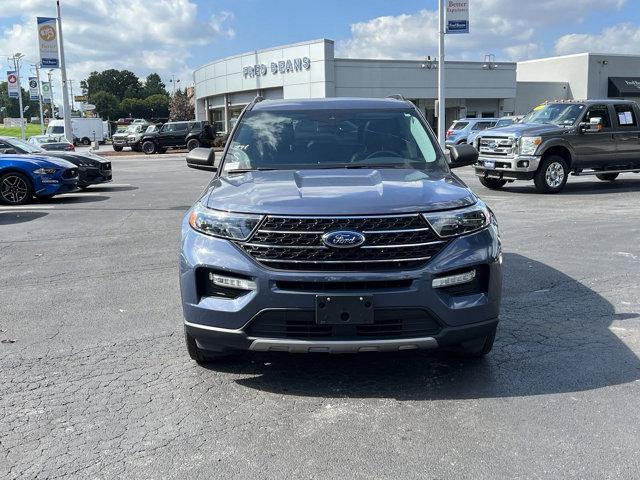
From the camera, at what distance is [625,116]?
14.7m

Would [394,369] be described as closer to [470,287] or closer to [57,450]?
[470,287]

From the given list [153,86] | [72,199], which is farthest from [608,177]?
[153,86]

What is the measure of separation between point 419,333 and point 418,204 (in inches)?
29.9

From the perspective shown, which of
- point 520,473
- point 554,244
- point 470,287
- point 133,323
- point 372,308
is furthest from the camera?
point 554,244

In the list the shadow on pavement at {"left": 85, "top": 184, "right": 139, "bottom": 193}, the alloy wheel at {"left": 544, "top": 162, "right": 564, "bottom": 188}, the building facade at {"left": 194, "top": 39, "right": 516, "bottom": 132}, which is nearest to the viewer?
the alloy wheel at {"left": 544, "top": 162, "right": 564, "bottom": 188}

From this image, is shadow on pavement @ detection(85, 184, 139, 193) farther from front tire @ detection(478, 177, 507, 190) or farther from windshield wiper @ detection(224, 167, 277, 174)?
windshield wiper @ detection(224, 167, 277, 174)

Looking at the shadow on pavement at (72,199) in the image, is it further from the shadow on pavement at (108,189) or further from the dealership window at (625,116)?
the dealership window at (625,116)

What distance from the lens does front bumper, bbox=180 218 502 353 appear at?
347cm

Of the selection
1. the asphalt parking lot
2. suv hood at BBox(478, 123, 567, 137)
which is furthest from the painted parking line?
suv hood at BBox(478, 123, 567, 137)

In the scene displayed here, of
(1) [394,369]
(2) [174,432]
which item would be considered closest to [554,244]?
(1) [394,369]

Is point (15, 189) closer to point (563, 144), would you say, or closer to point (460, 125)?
point (563, 144)

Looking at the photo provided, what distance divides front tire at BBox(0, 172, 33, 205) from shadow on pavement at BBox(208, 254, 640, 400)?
10843 mm

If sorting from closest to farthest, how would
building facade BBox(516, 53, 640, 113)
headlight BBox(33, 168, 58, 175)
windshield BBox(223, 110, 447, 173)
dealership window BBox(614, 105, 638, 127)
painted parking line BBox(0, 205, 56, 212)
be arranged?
windshield BBox(223, 110, 447, 173) → painted parking line BBox(0, 205, 56, 212) → headlight BBox(33, 168, 58, 175) → dealership window BBox(614, 105, 638, 127) → building facade BBox(516, 53, 640, 113)

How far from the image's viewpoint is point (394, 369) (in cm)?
418
